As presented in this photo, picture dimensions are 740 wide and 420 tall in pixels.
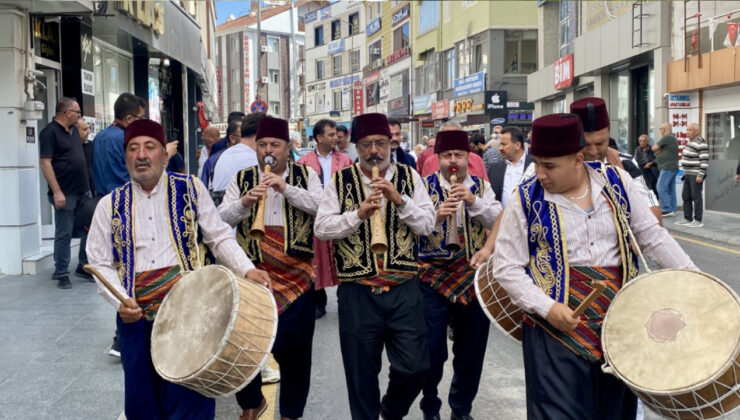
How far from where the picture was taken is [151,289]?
4.19 m

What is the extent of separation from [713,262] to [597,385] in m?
8.94

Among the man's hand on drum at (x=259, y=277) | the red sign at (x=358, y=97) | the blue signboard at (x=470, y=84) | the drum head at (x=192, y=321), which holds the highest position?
the red sign at (x=358, y=97)

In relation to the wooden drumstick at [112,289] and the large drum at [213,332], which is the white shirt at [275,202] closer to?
the large drum at [213,332]

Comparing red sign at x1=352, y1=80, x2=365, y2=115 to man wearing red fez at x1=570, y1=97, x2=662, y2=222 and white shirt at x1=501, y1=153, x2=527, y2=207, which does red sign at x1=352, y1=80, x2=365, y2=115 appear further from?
man wearing red fez at x1=570, y1=97, x2=662, y2=222

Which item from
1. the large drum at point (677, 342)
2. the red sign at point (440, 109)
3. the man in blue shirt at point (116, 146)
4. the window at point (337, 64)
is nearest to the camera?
the large drum at point (677, 342)

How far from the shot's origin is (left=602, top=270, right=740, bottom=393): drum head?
3219mm

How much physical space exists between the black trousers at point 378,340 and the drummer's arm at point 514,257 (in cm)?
101

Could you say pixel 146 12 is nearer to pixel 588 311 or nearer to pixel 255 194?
pixel 255 194

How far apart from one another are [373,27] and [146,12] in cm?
4961

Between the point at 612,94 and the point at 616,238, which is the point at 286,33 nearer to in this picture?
the point at 612,94

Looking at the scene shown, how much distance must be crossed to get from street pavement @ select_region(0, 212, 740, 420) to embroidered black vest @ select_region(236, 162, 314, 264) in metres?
1.14

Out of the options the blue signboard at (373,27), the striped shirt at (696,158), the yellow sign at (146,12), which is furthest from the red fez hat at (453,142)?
the blue signboard at (373,27)

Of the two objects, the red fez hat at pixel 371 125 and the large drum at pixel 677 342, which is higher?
the red fez hat at pixel 371 125

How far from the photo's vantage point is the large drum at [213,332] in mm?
3717
